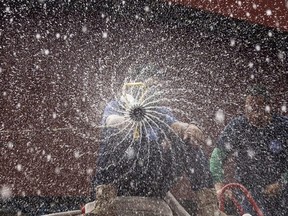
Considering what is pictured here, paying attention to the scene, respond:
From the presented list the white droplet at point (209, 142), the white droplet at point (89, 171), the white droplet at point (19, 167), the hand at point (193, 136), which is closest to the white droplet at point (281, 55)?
the white droplet at point (209, 142)

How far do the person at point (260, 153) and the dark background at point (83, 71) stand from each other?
1816 millimetres

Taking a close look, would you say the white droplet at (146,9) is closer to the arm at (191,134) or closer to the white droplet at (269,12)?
the white droplet at (269,12)

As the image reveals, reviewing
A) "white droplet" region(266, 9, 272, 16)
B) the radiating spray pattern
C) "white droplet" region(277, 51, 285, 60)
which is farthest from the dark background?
the radiating spray pattern

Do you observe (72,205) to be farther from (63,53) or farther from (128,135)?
(128,135)

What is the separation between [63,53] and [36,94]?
56 centimetres

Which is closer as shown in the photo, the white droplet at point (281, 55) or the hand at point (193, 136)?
the hand at point (193, 136)

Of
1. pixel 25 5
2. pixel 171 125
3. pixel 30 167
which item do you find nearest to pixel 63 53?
pixel 25 5

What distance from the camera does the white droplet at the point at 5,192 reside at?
3684mm

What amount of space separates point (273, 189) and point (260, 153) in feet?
0.92

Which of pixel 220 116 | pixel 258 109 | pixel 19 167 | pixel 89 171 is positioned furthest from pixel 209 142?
pixel 19 167

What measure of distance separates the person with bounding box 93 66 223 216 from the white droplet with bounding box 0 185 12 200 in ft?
6.16

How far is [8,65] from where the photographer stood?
3908mm

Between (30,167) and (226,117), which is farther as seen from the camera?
(226,117)

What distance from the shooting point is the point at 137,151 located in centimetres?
226
